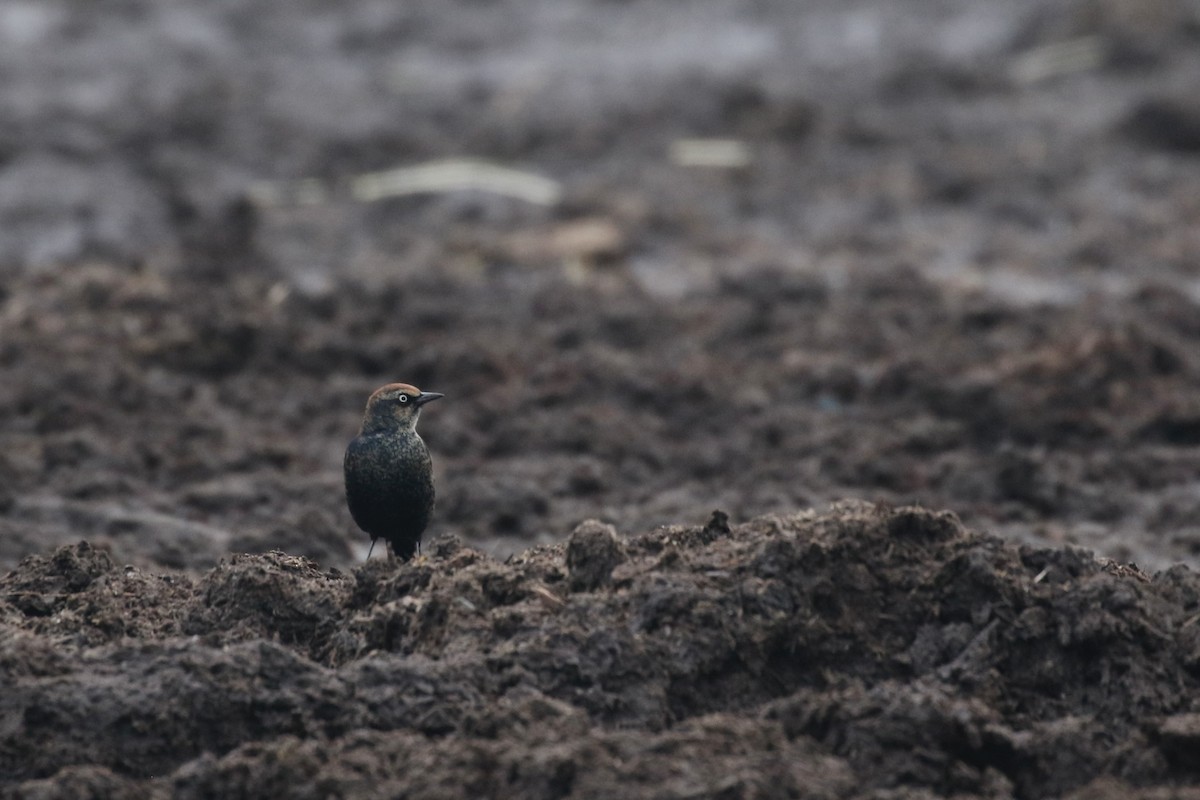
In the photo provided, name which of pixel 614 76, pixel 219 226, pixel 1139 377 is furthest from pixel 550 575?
pixel 614 76

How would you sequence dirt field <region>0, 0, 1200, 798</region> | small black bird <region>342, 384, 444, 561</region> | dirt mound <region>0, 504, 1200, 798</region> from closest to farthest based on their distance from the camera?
dirt mound <region>0, 504, 1200, 798</region>
dirt field <region>0, 0, 1200, 798</region>
small black bird <region>342, 384, 444, 561</region>

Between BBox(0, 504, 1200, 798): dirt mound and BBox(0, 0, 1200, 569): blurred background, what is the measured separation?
3.06m

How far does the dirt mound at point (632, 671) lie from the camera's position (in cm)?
524

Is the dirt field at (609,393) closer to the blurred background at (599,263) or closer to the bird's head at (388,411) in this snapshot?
the blurred background at (599,263)

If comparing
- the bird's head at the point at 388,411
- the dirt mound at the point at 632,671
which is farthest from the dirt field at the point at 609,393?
the bird's head at the point at 388,411

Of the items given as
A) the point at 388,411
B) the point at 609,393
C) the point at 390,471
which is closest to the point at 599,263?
the point at 609,393

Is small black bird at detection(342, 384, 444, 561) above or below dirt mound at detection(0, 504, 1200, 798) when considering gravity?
above

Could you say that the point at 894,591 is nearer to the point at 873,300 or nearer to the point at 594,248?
the point at 873,300

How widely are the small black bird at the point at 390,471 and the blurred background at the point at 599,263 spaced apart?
2.03 m

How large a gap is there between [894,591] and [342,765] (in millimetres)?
1909

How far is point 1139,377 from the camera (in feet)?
37.6

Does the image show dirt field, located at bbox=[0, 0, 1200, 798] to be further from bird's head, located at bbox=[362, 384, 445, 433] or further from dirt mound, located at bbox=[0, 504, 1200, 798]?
bird's head, located at bbox=[362, 384, 445, 433]

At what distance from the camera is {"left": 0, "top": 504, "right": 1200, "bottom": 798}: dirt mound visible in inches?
206

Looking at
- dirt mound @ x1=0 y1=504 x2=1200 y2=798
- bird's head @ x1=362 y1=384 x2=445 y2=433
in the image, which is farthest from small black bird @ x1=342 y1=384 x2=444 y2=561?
Result: dirt mound @ x1=0 y1=504 x2=1200 y2=798
